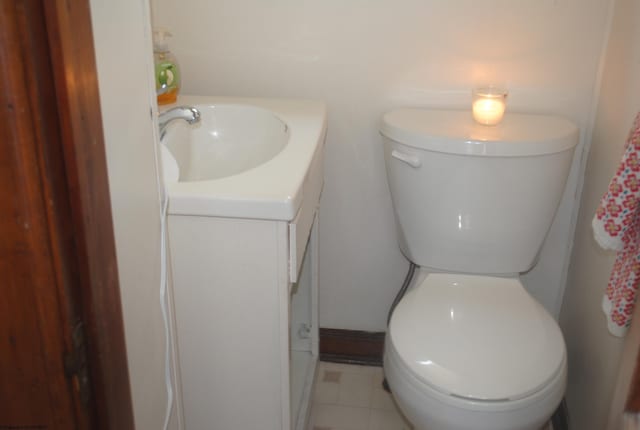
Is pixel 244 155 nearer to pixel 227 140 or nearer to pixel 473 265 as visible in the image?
pixel 227 140

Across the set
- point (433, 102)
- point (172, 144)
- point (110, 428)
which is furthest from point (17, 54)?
point (433, 102)

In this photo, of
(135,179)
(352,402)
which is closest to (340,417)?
(352,402)

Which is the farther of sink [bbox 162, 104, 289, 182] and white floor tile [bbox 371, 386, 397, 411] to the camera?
white floor tile [bbox 371, 386, 397, 411]

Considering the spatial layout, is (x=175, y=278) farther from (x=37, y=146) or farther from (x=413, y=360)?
(x=37, y=146)

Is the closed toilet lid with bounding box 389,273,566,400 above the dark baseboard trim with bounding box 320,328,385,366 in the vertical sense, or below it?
above

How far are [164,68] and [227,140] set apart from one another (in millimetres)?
217

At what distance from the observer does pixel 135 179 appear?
0.79 meters

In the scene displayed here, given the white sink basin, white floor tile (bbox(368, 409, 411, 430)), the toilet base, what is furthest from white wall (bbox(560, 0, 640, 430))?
the white sink basin

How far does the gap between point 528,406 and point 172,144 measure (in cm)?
86

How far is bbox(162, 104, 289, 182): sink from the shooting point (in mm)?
1424

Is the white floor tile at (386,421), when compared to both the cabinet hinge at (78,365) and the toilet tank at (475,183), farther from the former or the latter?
the cabinet hinge at (78,365)

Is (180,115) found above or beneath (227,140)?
above

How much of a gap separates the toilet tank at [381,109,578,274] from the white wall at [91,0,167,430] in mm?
720

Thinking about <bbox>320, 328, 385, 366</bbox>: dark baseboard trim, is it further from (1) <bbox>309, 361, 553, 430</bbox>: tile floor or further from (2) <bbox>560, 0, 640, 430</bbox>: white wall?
(2) <bbox>560, 0, 640, 430</bbox>: white wall
